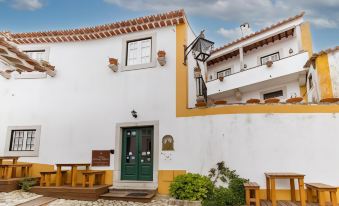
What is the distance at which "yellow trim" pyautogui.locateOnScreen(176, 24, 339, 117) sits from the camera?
7148 mm

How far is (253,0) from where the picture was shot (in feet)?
45.3

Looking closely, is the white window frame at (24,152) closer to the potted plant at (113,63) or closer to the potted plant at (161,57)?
the potted plant at (113,63)

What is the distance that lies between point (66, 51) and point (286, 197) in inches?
404

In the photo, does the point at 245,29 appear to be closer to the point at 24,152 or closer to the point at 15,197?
the point at 24,152

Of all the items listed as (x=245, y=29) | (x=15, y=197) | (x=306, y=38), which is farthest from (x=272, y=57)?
(x=15, y=197)

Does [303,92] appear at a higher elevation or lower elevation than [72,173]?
higher

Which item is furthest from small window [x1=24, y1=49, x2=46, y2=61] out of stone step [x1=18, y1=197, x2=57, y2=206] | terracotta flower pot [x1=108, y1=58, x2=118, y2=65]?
stone step [x1=18, y1=197, x2=57, y2=206]

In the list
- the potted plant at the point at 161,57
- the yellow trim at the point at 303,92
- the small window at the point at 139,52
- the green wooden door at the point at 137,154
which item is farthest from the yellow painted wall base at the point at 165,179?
the yellow trim at the point at 303,92

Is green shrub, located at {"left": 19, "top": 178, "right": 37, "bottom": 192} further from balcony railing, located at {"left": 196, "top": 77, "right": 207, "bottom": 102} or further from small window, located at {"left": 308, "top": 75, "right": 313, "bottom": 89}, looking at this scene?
small window, located at {"left": 308, "top": 75, "right": 313, "bottom": 89}

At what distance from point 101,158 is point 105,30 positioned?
529 cm

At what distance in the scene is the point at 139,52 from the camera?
9.72 metres

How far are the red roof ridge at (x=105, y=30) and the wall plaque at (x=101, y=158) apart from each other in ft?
16.4

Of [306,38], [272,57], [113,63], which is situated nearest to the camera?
[113,63]

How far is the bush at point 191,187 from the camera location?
6.72m
